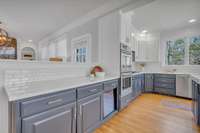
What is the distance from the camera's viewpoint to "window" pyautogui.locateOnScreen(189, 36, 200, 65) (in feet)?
13.1

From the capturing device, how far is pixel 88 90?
5.57ft

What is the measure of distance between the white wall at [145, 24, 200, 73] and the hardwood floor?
5.93 feet

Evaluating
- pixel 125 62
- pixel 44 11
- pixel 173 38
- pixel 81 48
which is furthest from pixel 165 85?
pixel 44 11

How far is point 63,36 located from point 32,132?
13.4 ft

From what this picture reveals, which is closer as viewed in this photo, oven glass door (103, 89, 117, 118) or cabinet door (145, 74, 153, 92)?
oven glass door (103, 89, 117, 118)

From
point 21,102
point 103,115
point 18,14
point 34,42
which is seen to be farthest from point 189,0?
point 34,42

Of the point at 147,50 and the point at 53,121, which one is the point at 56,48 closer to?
the point at 147,50

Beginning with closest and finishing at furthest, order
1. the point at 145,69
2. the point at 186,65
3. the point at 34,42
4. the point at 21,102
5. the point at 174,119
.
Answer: the point at 21,102 < the point at 174,119 < the point at 186,65 < the point at 145,69 < the point at 34,42

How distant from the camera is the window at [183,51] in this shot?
159 inches

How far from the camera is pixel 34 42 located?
6746 mm

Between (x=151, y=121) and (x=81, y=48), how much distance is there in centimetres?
275

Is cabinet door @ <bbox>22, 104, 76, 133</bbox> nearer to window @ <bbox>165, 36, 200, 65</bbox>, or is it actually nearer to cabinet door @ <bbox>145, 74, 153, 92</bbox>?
cabinet door @ <bbox>145, 74, 153, 92</bbox>

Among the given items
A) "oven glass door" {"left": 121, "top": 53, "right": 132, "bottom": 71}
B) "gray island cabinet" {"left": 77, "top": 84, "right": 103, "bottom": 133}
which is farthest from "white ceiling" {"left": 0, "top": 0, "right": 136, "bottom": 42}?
"gray island cabinet" {"left": 77, "top": 84, "right": 103, "bottom": 133}

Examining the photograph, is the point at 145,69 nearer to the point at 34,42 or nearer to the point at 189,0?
the point at 189,0
